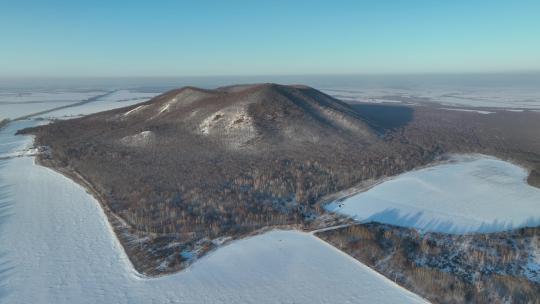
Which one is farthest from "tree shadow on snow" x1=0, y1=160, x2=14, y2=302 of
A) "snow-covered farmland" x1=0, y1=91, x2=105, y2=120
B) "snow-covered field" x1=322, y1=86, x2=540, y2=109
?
"snow-covered field" x1=322, y1=86, x2=540, y2=109

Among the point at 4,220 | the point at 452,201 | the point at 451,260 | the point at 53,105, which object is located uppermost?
the point at 53,105

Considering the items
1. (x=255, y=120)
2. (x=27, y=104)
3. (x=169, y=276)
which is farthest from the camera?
(x=27, y=104)

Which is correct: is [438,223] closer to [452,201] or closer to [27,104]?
[452,201]

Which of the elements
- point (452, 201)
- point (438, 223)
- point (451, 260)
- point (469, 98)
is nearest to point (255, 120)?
point (452, 201)

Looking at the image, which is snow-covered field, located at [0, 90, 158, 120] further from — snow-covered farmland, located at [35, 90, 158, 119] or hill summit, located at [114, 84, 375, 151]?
hill summit, located at [114, 84, 375, 151]

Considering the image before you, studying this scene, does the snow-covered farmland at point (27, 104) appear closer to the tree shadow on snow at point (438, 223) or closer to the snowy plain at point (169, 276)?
the snowy plain at point (169, 276)

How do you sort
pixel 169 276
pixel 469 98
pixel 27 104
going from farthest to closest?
pixel 469 98 → pixel 27 104 → pixel 169 276

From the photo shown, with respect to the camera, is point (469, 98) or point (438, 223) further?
point (469, 98)

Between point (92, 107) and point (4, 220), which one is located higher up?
point (92, 107)
